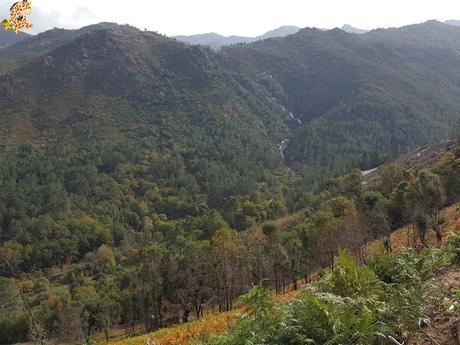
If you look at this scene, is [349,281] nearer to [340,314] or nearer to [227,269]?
[340,314]

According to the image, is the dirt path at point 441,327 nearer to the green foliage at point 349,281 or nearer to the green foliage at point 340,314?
the green foliage at point 340,314

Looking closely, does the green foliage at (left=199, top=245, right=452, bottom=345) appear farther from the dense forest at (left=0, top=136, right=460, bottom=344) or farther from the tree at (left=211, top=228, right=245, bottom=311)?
A: the tree at (left=211, top=228, right=245, bottom=311)

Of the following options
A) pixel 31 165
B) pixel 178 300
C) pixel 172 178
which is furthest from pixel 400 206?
pixel 31 165

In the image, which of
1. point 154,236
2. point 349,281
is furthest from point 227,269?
point 154,236

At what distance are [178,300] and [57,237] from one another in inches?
4199

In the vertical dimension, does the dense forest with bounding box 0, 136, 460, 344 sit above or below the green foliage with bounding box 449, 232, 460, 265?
below

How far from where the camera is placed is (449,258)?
35.5 ft

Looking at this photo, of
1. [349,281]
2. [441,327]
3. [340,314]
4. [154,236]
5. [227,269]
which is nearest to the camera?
[340,314]

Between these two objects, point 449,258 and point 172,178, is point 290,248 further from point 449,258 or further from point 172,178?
point 172,178

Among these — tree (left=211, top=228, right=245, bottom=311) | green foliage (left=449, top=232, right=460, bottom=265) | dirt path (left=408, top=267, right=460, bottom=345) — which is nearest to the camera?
dirt path (left=408, top=267, right=460, bottom=345)

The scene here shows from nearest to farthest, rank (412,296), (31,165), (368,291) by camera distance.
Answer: (412,296) < (368,291) < (31,165)

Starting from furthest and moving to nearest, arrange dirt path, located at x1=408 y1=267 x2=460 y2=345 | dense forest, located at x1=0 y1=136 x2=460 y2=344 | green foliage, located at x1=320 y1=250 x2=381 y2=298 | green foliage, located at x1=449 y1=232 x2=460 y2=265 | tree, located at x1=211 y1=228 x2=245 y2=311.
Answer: dense forest, located at x1=0 y1=136 x2=460 y2=344 → tree, located at x1=211 y1=228 x2=245 y2=311 → green foliage, located at x1=449 y1=232 x2=460 y2=265 → green foliage, located at x1=320 y1=250 x2=381 y2=298 → dirt path, located at x1=408 y1=267 x2=460 y2=345

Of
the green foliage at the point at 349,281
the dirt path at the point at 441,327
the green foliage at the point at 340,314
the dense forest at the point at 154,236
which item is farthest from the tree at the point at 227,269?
the dirt path at the point at 441,327

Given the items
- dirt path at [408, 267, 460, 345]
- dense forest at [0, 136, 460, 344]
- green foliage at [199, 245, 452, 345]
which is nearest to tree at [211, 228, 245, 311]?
dense forest at [0, 136, 460, 344]
